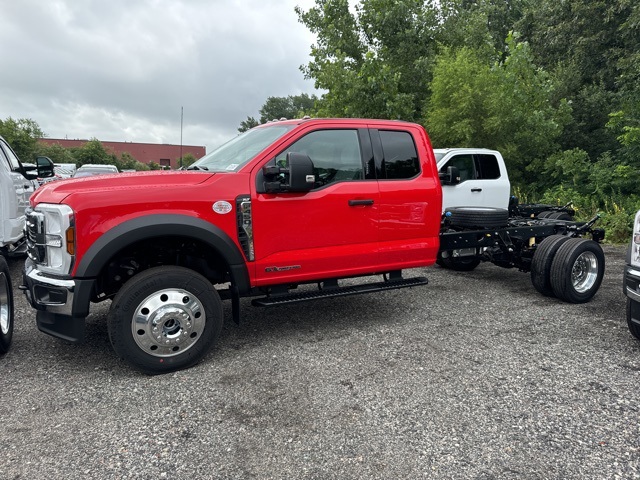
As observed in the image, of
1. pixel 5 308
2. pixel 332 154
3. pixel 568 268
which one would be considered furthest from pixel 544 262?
pixel 5 308

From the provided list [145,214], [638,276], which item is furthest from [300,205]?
[638,276]

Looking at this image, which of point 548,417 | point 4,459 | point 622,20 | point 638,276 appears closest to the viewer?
point 4,459

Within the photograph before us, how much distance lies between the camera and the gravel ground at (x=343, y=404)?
2688 millimetres

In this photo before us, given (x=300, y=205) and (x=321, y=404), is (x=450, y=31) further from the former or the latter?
(x=321, y=404)

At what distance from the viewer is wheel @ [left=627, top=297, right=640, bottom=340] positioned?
416cm

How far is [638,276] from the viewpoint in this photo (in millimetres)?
4094

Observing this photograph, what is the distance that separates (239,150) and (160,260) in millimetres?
1297

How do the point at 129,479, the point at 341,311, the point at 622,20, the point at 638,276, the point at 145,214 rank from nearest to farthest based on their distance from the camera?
1. the point at 129,479
2. the point at 145,214
3. the point at 638,276
4. the point at 341,311
5. the point at 622,20

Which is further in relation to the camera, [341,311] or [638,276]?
[341,311]

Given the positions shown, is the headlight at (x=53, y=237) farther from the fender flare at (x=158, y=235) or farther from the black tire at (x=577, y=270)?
the black tire at (x=577, y=270)

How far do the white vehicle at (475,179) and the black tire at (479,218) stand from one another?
310 centimetres

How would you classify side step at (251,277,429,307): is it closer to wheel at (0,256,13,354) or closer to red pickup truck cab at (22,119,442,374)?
red pickup truck cab at (22,119,442,374)

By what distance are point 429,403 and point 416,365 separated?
65 centimetres

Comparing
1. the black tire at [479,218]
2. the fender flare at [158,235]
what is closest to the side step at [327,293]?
the fender flare at [158,235]
